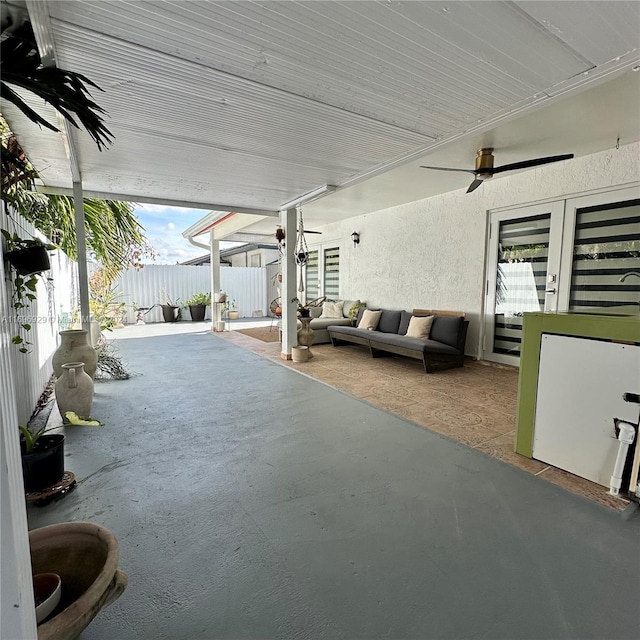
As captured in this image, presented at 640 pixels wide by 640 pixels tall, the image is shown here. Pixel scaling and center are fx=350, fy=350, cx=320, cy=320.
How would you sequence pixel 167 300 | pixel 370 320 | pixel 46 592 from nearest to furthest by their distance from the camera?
1. pixel 46 592
2. pixel 370 320
3. pixel 167 300

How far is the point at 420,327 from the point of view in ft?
17.3

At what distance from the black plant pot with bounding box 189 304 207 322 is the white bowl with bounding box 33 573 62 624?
9877mm

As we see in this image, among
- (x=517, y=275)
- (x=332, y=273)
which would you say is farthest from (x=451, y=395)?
(x=332, y=273)

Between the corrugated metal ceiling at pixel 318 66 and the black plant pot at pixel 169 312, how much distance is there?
723cm

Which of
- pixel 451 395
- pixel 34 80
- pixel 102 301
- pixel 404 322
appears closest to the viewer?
pixel 34 80

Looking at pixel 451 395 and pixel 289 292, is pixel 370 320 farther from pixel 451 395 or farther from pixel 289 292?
pixel 451 395

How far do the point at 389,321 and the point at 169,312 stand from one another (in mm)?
7011

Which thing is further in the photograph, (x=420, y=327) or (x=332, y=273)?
(x=332, y=273)

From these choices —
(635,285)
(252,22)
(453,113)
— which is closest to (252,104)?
(252,22)

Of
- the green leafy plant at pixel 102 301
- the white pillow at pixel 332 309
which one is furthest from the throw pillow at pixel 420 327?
the green leafy plant at pixel 102 301

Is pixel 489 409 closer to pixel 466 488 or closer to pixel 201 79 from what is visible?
pixel 466 488

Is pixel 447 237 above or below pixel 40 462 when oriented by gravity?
above

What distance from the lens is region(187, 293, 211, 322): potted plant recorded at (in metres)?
10.6

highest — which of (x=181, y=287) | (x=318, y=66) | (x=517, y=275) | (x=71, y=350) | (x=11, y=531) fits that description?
(x=318, y=66)
